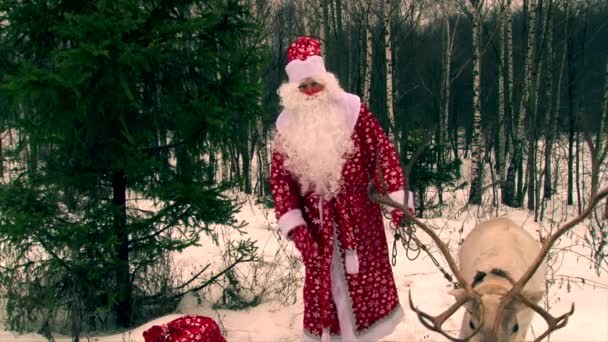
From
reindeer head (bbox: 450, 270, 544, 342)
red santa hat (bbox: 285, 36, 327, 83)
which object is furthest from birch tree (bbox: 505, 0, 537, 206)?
reindeer head (bbox: 450, 270, 544, 342)

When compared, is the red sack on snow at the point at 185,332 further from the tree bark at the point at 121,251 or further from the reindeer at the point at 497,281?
the reindeer at the point at 497,281

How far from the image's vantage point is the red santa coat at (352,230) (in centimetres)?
321

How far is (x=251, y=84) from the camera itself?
401 cm

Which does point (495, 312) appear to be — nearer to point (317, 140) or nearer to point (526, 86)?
point (317, 140)

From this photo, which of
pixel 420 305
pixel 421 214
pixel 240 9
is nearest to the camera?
pixel 240 9

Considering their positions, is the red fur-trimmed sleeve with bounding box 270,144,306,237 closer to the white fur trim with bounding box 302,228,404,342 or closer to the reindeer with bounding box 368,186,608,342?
the white fur trim with bounding box 302,228,404,342

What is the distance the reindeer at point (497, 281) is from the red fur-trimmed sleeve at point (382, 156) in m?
0.20

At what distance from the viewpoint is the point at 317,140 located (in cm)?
321

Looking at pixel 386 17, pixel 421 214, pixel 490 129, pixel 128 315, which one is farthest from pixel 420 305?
pixel 490 129

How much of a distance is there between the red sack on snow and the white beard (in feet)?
3.66

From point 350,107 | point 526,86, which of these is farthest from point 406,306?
point 526,86

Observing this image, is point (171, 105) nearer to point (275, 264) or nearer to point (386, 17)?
point (275, 264)

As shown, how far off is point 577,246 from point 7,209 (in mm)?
6601

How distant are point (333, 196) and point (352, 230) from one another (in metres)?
0.26
